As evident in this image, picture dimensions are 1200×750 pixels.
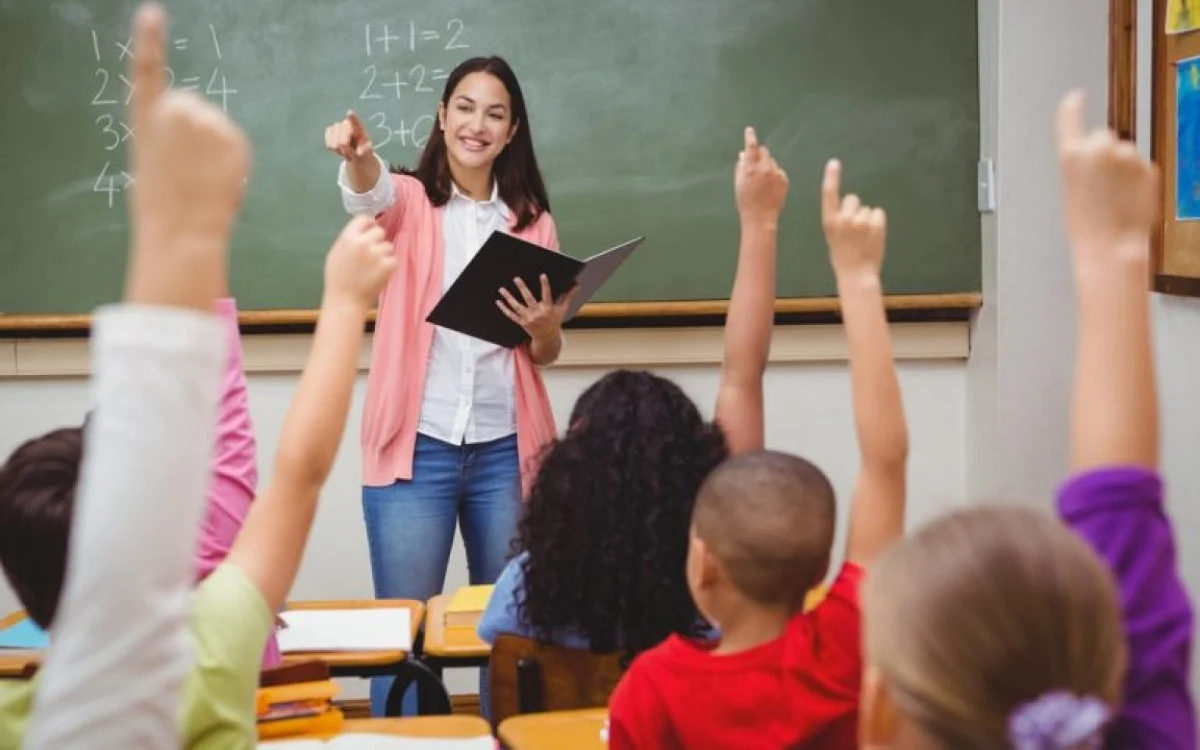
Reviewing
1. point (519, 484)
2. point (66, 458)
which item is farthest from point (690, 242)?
point (66, 458)

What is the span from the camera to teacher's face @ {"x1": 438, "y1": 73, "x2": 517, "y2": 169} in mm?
3047

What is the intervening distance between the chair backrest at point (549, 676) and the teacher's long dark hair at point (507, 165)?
1315mm

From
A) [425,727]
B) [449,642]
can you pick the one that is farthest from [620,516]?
[449,642]

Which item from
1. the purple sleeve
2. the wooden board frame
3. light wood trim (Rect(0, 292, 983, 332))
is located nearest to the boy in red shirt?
the purple sleeve

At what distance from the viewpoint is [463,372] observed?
3.03 meters

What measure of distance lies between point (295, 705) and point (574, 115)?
212 cm

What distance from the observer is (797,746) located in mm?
1479

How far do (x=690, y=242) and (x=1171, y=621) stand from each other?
2744 millimetres

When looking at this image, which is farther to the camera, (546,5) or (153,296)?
(546,5)

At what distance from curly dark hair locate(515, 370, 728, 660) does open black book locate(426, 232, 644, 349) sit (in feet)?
2.34

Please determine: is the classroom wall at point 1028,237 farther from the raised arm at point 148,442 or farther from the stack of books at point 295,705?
the raised arm at point 148,442

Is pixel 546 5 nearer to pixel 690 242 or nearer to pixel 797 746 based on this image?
pixel 690 242

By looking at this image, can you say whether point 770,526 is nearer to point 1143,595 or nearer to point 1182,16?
point 1143,595

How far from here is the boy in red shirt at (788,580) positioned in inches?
55.7
